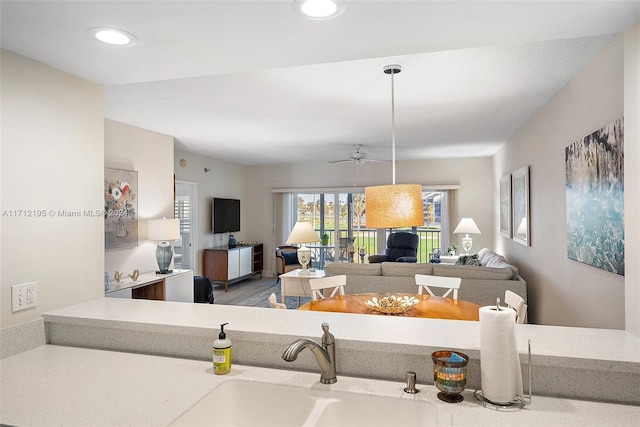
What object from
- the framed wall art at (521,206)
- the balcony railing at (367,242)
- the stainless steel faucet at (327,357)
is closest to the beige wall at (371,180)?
the balcony railing at (367,242)

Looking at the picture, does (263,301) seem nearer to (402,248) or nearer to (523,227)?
(402,248)

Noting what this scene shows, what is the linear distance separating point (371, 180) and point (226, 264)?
3.26 meters

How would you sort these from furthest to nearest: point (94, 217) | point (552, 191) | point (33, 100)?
1. point (552, 191)
2. point (94, 217)
3. point (33, 100)

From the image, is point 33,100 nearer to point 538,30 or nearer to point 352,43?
point 352,43

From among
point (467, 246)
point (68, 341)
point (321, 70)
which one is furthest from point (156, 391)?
point (467, 246)

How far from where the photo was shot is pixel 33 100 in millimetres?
1718

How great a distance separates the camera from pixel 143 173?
15.9 ft

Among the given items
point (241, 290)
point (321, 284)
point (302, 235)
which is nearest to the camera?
point (321, 284)

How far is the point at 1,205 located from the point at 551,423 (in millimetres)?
2040

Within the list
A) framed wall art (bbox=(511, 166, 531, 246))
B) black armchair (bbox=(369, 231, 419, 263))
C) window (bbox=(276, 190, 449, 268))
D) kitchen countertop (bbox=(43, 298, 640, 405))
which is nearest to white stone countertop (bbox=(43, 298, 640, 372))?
kitchen countertop (bbox=(43, 298, 640, 405))

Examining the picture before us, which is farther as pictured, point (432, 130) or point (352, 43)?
point (432, 130)

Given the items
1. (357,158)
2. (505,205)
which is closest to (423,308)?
(505,205)

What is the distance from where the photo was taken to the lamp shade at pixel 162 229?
181 inches

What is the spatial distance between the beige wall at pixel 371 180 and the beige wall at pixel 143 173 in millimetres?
3391
